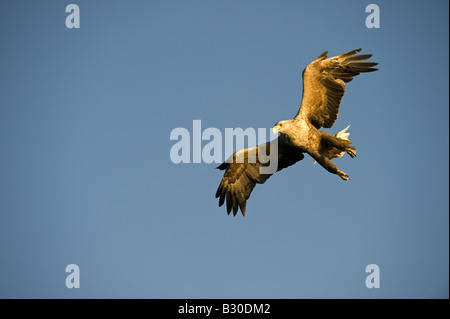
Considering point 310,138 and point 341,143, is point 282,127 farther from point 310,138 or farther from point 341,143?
point 341,143

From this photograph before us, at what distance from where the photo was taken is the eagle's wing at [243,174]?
47.3 ft

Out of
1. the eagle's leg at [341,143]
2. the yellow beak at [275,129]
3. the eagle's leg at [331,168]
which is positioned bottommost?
the eagle's leg at [331,168]

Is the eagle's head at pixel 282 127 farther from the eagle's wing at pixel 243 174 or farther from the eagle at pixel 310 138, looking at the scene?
the eagle's wing at pixel 243 174

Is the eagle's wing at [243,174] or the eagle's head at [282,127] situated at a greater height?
the eagle's head at [282,127]

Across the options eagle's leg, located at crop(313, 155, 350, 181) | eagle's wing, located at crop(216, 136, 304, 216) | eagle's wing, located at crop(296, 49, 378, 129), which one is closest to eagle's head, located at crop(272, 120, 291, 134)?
eagle's wing, located at crop(296, 49, 378, 129)

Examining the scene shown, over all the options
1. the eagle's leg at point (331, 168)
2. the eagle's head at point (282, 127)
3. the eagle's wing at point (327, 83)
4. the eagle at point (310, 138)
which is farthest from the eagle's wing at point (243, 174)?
the eagle's leg at point (331, 168)

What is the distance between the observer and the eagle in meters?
13.2

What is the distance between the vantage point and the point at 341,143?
13.0m

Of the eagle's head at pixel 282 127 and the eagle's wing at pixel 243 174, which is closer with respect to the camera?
the eagle's head at pixel 282 127

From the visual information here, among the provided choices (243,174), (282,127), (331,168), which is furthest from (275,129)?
(243,174)

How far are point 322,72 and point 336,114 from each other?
959 millimetres

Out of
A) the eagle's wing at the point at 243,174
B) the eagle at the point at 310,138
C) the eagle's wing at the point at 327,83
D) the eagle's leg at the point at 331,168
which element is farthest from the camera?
the eagle's wing at the point at 243,174
